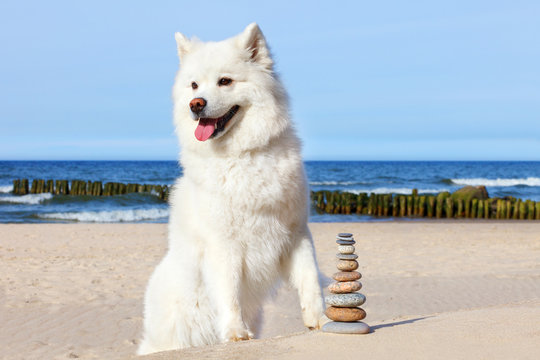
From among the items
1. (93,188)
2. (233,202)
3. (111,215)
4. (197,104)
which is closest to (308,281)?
(233,202)

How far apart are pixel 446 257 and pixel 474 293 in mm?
3011

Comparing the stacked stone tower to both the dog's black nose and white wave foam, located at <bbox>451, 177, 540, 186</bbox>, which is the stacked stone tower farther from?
white wave foam, located at <bbox>451, 177, 540, 186</bbox>

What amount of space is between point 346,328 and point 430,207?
58.5 ft

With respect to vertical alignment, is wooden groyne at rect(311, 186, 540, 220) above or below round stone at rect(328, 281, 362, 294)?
below

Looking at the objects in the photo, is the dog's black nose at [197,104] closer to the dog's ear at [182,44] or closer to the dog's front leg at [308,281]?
the dog's ear at [182,44]

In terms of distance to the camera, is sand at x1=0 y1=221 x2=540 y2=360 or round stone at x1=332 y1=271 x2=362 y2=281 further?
round stone at x1=332 y1=271 x2=362 y2=281

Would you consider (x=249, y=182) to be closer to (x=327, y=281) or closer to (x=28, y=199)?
(x=327, y=281)

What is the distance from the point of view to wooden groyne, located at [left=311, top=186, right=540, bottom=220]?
19.7 metres

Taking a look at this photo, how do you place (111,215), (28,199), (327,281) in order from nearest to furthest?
(327,281)
(111,215)
(28,199)

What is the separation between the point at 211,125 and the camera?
3.74 metres

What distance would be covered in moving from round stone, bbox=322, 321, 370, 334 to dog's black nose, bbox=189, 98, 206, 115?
5.20 ft

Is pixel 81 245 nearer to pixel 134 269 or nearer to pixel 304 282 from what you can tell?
pixel 134 269

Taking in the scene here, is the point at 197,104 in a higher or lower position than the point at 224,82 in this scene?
lower

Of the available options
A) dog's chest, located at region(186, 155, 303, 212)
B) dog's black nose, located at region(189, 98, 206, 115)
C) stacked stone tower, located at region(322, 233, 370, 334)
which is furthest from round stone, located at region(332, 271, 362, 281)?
dog's black nose, located at region(189, 98, 206, 115)
